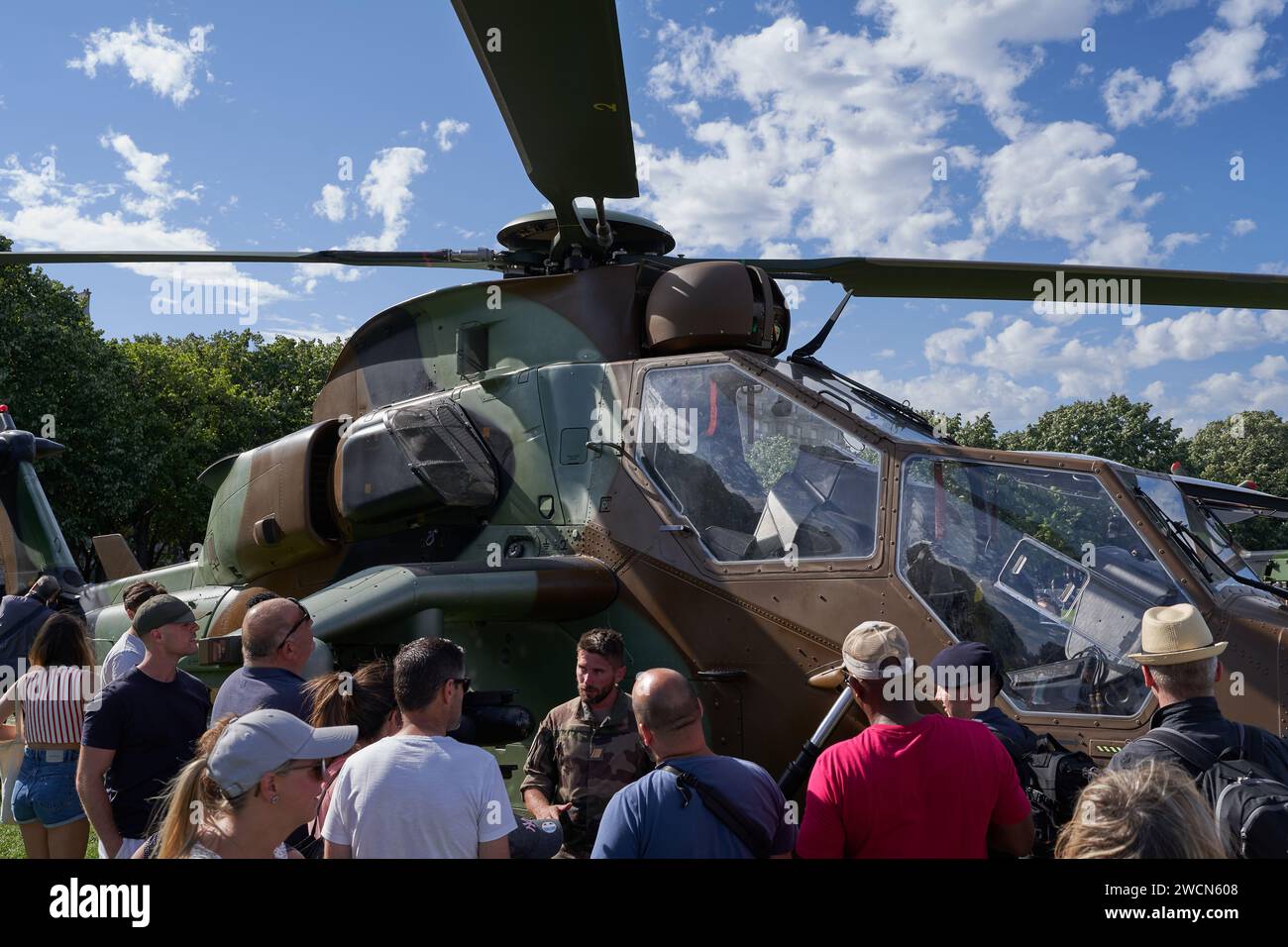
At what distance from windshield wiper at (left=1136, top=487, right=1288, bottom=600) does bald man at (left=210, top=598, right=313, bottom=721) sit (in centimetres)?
393

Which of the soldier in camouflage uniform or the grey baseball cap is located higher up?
the grey baseball cap

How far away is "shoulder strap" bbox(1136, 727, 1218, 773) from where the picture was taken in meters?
2.91

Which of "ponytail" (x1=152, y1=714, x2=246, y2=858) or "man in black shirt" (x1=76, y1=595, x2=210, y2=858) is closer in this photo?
"ponytail" (x1=152, y1=714, x2=246, y2=858)

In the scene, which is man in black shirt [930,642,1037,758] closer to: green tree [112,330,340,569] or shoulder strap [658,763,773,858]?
shoulder strap [658,763,773,858]

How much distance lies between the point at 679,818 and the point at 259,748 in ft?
3.73

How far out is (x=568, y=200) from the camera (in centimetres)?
630

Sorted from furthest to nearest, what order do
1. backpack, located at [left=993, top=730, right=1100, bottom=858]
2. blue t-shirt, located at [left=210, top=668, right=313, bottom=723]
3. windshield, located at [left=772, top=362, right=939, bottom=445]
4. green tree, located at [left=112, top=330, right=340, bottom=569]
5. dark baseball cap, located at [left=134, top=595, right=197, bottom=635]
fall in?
green tree, located at [left=112, top=330, right=340, bottom=569], windshield, located at [left=772, top=362, right=939, bottom=445], dark baseball cap, located at [left=134, top=595, right=197, bottom=635], blue t-shirt, located at [left=210, top=668, right=313, bottom=723], backpack, located at [left=993, top=730, right=1100, bottom=858]

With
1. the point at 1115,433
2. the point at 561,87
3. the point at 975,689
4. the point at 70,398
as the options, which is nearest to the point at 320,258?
the point at 561,87

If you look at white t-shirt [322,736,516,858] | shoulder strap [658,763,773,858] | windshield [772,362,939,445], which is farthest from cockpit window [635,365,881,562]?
white t-shirt [322,736,516,858]

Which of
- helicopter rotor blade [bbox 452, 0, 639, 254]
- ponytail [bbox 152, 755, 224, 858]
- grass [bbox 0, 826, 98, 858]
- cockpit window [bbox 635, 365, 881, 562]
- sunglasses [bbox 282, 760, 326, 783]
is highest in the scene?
helicopter rotor blade [bbox 452, 0, 639, 254]

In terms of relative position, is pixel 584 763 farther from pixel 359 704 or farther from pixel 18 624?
pixel 18 624

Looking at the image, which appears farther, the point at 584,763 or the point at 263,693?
Answer: the point at 584,763

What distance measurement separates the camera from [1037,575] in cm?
474
